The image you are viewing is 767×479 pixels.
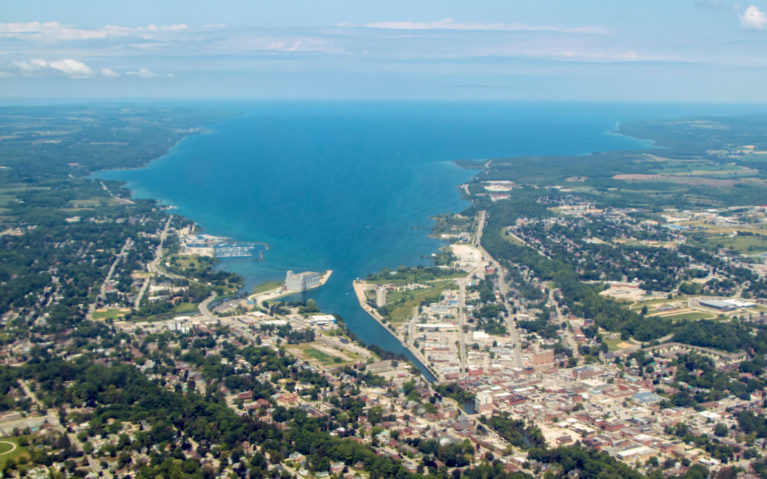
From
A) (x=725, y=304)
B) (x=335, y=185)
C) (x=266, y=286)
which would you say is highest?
(x=335, y=185)

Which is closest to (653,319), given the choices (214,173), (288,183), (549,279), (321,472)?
(549,279)

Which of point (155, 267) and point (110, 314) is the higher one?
point (155, 267)

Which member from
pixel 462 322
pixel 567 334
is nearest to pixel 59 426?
pixel 462 322

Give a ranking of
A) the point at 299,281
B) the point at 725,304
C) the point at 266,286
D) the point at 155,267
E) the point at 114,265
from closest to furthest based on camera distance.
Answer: the point at 725,304
the point at 299,281
the point at 266,286
the point at 155,267
the point at 114,265

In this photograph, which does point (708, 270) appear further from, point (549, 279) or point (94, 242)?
point (94, 242)

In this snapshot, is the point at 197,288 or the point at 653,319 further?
the point at 197,288

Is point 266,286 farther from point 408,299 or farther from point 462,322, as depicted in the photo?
point 462,322

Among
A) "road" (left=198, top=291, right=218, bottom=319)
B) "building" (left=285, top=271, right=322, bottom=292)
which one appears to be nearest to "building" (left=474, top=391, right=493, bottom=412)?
"road" (left=198, top=291, right=218, bottom=319)
